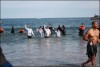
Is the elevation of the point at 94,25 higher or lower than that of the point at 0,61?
higher

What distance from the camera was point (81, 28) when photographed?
39.7 m

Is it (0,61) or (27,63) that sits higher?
(0,61)

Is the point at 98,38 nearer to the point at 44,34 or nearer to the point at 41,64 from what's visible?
the point at 41,64

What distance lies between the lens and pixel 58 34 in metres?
38.2

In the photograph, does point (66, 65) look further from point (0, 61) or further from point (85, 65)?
point (0, 61)

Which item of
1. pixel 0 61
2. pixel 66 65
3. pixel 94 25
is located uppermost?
pixel 94 25

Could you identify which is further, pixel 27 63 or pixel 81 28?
pixel 81 28

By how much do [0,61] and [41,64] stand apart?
21.4ft

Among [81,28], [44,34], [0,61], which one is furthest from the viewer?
[81,28]

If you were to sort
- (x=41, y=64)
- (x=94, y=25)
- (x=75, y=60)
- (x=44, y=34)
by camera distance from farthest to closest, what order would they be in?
(x=44, y=34) → (x=75, y=60) → (x=41, y=64) → (x=94, y=25)

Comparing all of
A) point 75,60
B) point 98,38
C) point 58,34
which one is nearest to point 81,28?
point 58,34

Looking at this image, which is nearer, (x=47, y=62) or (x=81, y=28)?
(x=47, y=62)

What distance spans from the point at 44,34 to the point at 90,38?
24.4 m

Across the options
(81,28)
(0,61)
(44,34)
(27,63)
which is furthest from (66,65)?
(81,28)
